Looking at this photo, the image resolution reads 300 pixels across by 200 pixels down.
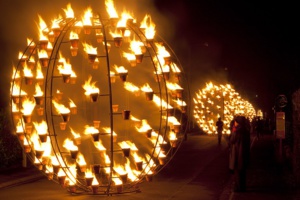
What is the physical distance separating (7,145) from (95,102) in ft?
24.1

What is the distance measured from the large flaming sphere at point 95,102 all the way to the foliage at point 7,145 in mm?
5506

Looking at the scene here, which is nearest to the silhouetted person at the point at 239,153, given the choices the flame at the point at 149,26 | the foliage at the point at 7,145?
the flame at the point at 149,26

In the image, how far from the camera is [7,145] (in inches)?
772

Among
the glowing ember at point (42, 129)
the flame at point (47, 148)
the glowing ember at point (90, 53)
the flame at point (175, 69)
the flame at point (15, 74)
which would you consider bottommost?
the flame at point (47, 148)

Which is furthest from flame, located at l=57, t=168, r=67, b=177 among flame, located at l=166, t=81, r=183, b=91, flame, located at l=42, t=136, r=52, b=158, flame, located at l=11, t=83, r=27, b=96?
flame, located at l=166, t=81, r=183, b=91

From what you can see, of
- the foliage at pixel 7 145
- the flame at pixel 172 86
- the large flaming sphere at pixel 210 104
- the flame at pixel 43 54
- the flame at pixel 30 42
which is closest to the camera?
the flame at pixel 43 54

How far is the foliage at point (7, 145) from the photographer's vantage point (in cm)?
1919

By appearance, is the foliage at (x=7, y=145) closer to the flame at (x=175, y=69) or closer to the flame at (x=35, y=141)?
the flame at (x=35, y=141)

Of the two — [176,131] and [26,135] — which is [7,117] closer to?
[26,135]

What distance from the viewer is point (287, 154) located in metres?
19.7

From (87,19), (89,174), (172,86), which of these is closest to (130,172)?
(89,174)

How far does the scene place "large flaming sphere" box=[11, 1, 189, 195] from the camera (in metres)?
11.9

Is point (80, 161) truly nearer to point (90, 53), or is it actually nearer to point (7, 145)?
point (90, 53)

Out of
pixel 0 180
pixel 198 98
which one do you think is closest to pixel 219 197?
pixel 0 180
